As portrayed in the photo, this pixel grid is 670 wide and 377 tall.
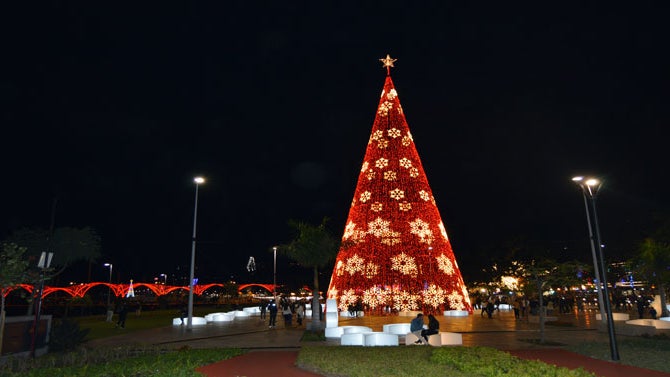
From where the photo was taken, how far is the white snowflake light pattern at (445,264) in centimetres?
2997

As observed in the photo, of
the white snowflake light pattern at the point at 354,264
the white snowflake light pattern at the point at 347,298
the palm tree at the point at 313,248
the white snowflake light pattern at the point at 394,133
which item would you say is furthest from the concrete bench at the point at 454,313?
the white snowflake light pattern at the point at 394,133

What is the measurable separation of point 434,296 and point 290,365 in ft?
60.4

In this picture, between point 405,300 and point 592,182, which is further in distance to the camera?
point 405,300

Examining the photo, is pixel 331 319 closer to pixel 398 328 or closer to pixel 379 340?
pixel 398 328

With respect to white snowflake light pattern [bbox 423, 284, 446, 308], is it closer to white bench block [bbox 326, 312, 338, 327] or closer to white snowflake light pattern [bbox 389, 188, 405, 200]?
→ white snowflake light pattern [bbox 389, 188, 405, 200]

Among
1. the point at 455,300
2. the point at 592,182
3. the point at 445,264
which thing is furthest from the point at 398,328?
the point at 455,300

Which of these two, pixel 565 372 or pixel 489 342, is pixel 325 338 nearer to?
pixel 489 342

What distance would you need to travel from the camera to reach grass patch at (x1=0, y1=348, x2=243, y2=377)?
969 cm

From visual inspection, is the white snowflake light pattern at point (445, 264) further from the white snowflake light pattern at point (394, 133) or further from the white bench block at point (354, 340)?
the white bench block at point (354, 340)

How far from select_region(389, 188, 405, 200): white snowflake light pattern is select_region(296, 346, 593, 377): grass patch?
1718 cm

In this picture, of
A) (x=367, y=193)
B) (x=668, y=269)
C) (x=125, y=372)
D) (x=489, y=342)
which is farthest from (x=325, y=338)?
(x=668, y=269)

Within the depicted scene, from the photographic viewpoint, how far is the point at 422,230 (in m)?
30.4

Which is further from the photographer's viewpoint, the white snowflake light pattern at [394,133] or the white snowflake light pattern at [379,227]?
the white snowflake light pattern at [394,133]

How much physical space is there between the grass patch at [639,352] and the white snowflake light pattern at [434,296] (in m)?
13.0
